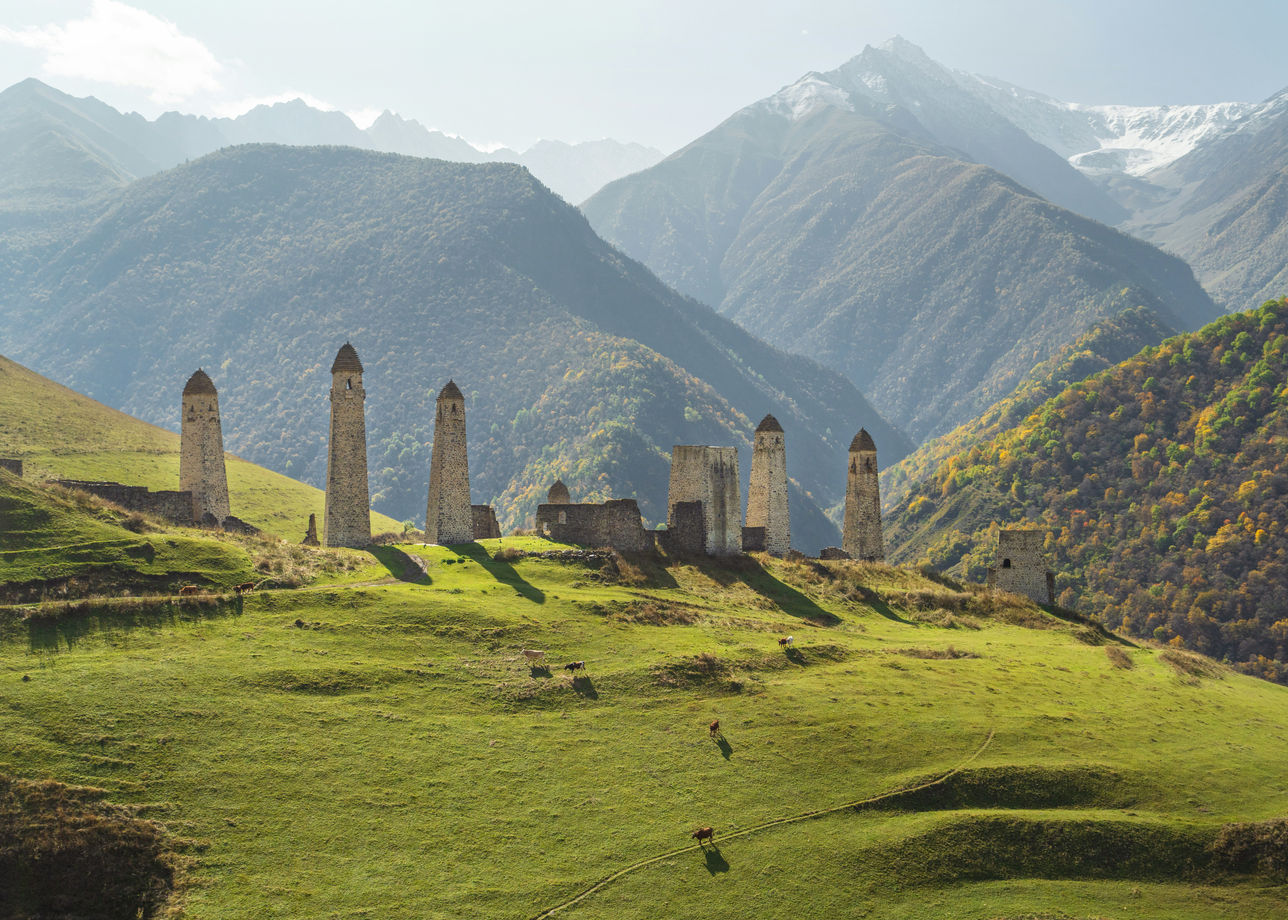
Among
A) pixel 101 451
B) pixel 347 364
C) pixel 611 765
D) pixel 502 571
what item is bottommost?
pixel 611 765

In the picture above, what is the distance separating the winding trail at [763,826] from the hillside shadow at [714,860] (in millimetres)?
259

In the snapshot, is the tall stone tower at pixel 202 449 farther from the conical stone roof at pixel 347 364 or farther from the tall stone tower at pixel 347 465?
the conical stone roof at pixel 347 364

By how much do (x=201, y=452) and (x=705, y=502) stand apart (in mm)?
24096

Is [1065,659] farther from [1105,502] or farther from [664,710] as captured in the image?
[1105,502]

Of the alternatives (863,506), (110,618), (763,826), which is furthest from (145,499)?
(863,506)

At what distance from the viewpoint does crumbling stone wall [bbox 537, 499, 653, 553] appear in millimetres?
52562

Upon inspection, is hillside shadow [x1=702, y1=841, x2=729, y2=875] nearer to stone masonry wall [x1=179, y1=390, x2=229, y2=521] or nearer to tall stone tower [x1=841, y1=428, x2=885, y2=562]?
stone masonry wall [x1=179, y1=390, x2=229, y2=521]

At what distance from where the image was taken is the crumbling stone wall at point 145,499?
47094mm

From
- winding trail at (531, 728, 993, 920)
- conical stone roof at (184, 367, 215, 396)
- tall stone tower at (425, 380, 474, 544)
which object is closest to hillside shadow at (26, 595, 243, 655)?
winding trail at (531, 728, 993, 920)

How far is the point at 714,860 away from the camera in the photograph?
93.9ft

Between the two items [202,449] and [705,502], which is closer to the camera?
[202,449]

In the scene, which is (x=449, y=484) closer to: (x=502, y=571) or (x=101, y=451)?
(x=502, y=571)

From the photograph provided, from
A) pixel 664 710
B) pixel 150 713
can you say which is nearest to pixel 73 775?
pixel 150 713

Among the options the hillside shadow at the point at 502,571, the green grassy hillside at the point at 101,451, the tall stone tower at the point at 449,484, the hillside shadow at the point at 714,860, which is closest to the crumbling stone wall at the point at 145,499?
the tall stone tower at the point at 449,484
